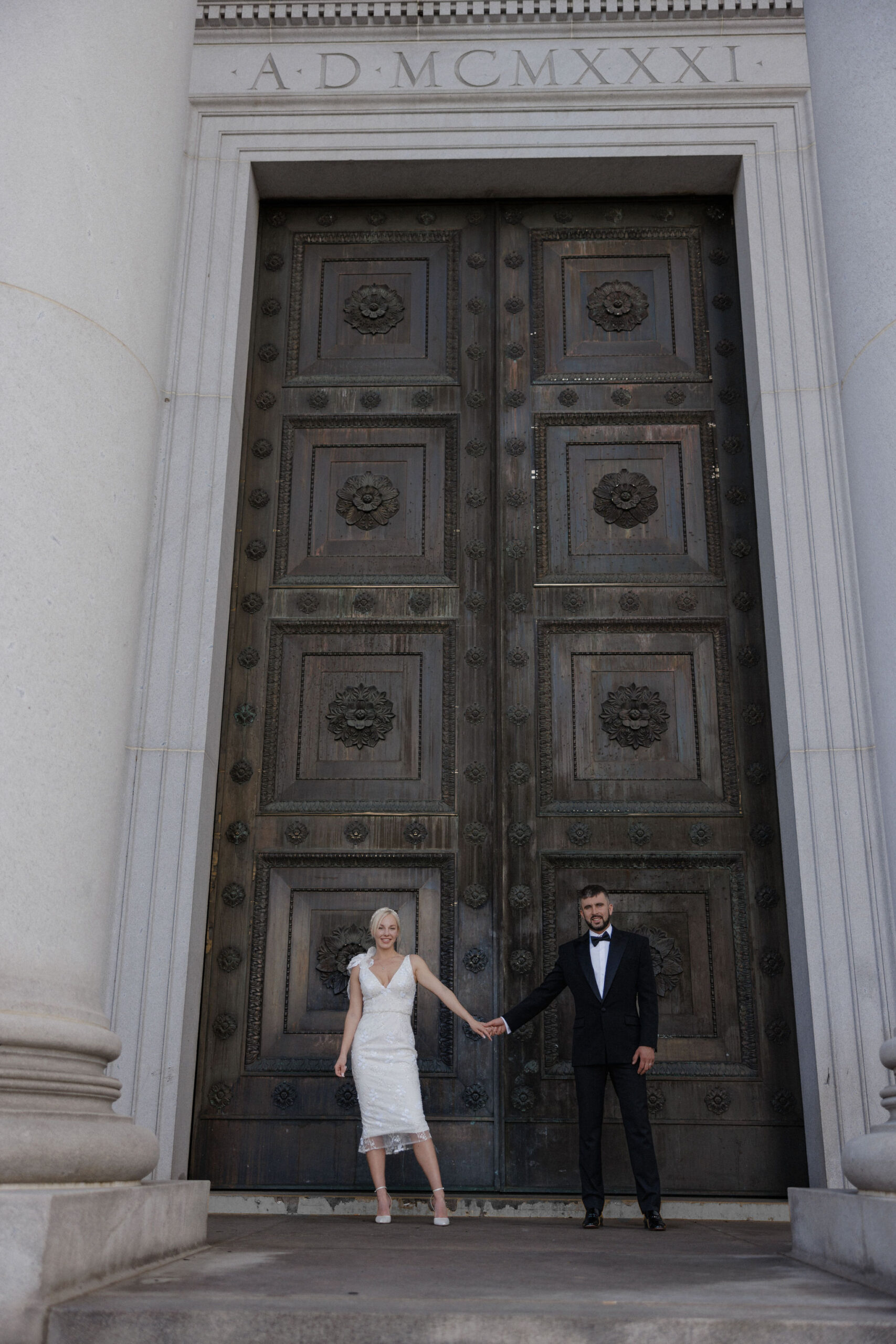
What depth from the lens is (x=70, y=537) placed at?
4770 millimetres

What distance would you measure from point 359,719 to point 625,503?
2.37 meters

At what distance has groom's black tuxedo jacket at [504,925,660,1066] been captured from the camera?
7285 mm

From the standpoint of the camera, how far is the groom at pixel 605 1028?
7.08 metres

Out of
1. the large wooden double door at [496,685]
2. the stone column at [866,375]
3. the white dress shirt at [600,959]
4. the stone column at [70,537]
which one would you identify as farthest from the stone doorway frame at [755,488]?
the stone column at [70,537]

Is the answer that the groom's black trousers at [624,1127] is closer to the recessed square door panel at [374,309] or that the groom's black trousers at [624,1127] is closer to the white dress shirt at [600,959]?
the white dress shirt at [600,959]

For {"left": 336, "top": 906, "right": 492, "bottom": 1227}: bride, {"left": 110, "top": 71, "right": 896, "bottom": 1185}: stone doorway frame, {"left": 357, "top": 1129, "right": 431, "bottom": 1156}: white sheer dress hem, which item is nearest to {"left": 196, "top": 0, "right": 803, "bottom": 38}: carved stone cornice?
{"left": 110, "top": 71, "right": 896, "bottom": 1185}: stone doorway frame

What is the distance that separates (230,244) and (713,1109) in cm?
662

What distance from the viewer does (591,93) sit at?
31.0ft

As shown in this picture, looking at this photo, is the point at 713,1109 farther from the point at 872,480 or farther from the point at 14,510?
the point at 14,510

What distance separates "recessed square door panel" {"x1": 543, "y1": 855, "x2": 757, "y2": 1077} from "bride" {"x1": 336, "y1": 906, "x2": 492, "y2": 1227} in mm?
995

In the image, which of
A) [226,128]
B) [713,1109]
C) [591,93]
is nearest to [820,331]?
[591,93]

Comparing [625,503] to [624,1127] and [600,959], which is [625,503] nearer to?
[600,959]

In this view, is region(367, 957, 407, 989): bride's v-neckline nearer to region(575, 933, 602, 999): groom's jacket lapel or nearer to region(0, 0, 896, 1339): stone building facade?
region(0, 0, 896, 1339): stone building facade

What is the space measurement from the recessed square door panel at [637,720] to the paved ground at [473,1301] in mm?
3451
